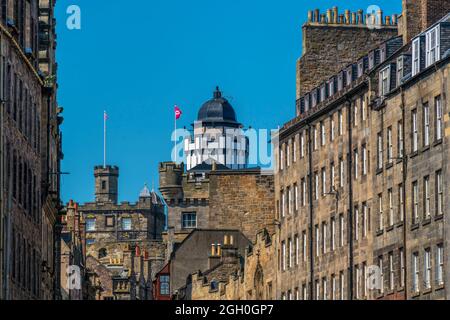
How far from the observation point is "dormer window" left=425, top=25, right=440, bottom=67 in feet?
308

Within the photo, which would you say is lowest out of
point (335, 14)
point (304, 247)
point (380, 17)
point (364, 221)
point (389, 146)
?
point (364, 221)

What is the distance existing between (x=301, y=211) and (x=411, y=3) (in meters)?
17.6

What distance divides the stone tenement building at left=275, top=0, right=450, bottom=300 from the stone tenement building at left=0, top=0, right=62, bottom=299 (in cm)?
1563

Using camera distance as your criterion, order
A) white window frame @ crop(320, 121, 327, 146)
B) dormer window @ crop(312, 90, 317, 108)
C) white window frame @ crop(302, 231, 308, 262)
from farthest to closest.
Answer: dormer window @ crop(312, 90, 317, 108) → white window frame @ crop(302, 231, 308, 262) → white window frame @ crop(320, 121, 327, 146)

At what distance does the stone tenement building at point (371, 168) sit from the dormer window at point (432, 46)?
0.08 meters

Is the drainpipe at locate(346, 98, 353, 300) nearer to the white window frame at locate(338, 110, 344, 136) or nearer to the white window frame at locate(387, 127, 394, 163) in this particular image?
the white window frame at locate(338, 110, 344, 136)

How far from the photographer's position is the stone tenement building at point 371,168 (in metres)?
92.8

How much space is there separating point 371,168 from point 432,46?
11404 mm

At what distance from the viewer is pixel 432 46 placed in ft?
311

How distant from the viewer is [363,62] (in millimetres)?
109188

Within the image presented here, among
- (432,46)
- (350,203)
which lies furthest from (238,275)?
(432,46)

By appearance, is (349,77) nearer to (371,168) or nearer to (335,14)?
(371,168)

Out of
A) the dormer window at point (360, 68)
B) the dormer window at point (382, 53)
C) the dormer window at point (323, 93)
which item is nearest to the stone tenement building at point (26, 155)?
the dormer window at point (382, 53)

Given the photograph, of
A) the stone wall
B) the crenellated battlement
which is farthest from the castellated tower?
the stone wall
